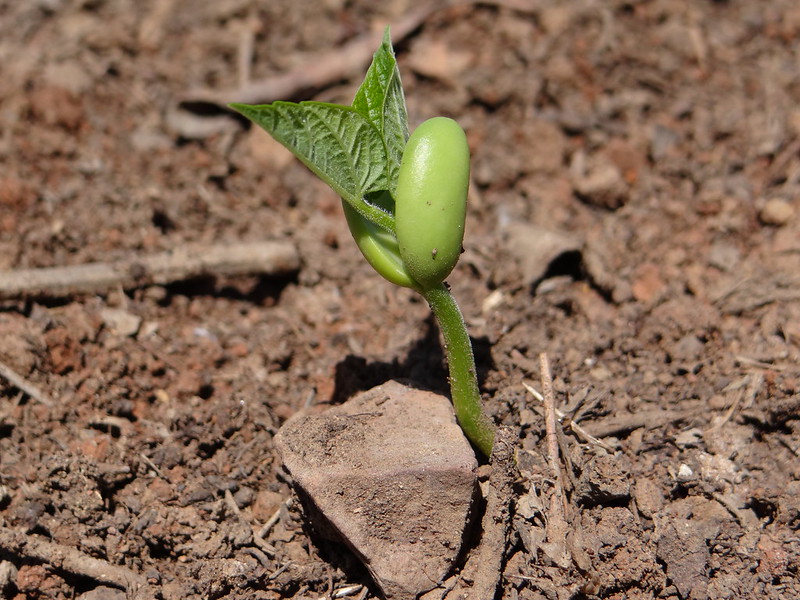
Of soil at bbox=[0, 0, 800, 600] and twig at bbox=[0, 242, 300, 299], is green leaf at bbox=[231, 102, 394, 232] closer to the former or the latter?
soil at bbox=[0, 0, 800, 600]

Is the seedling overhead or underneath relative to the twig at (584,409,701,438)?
overhead

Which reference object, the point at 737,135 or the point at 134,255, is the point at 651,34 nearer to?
the point at 737,135

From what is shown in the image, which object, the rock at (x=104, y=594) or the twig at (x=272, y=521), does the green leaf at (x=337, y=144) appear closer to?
the twig at (x=272, y=521)

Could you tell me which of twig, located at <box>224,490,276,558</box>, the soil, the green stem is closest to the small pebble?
the soil

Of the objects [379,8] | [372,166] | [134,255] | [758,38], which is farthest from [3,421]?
[758,38]

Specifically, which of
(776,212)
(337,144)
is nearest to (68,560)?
(337,144)

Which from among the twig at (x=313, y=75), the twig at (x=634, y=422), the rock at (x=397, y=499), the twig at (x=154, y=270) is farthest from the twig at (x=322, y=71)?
the twig at (x=634, y=422)
